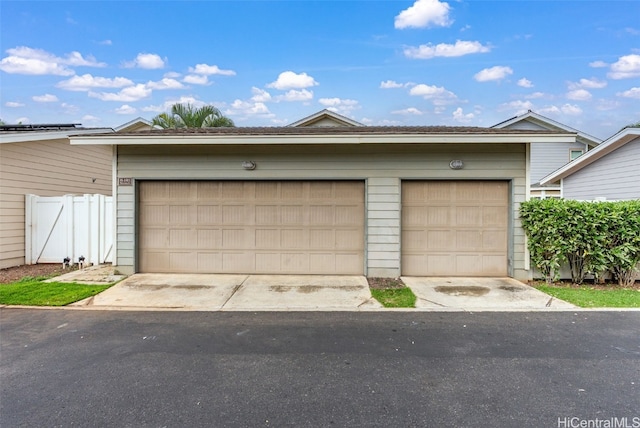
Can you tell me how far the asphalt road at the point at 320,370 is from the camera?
2459mm

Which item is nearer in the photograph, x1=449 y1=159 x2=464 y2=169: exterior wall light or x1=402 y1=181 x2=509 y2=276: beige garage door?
x1=449 y1=159 x2=464 y2=169: exterior wall light

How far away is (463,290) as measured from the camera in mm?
6082

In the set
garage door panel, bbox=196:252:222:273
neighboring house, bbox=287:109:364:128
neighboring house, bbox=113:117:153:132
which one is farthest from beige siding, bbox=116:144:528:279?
neighboring house, bbox=287:109:364:128

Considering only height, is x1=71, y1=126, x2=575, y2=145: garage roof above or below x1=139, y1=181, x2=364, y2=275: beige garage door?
above

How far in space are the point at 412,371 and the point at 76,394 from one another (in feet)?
9.91

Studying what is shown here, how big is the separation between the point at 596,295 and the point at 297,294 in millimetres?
5378

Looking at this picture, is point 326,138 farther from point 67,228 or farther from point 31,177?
point 31,177

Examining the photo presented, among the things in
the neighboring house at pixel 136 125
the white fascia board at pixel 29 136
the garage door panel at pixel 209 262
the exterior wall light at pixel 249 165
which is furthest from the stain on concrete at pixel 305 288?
the neighboring house at pixel 136 125

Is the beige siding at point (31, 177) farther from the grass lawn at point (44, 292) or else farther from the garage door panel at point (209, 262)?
the garage door panel at point (209, 262)

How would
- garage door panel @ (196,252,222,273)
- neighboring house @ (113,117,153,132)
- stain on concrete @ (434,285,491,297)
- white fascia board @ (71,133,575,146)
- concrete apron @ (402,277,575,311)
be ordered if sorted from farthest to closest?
neighboring house @ (113,117,153,132) → garage door panel @ (196,252,222,273) → white fascia board @ (71,133,575,146) → stain on concrete @ (434,285,491,297) → concrete apron @ (402,277,575,311)

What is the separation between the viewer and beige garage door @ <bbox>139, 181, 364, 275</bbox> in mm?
7320

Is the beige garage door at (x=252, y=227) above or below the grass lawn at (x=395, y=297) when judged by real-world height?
above

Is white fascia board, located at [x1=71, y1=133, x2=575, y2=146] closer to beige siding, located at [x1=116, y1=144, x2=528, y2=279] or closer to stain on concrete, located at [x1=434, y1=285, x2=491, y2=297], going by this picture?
beige siding, located at [x1=116, y1=144, x2=528, y2=279]

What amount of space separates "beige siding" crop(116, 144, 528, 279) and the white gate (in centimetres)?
153
